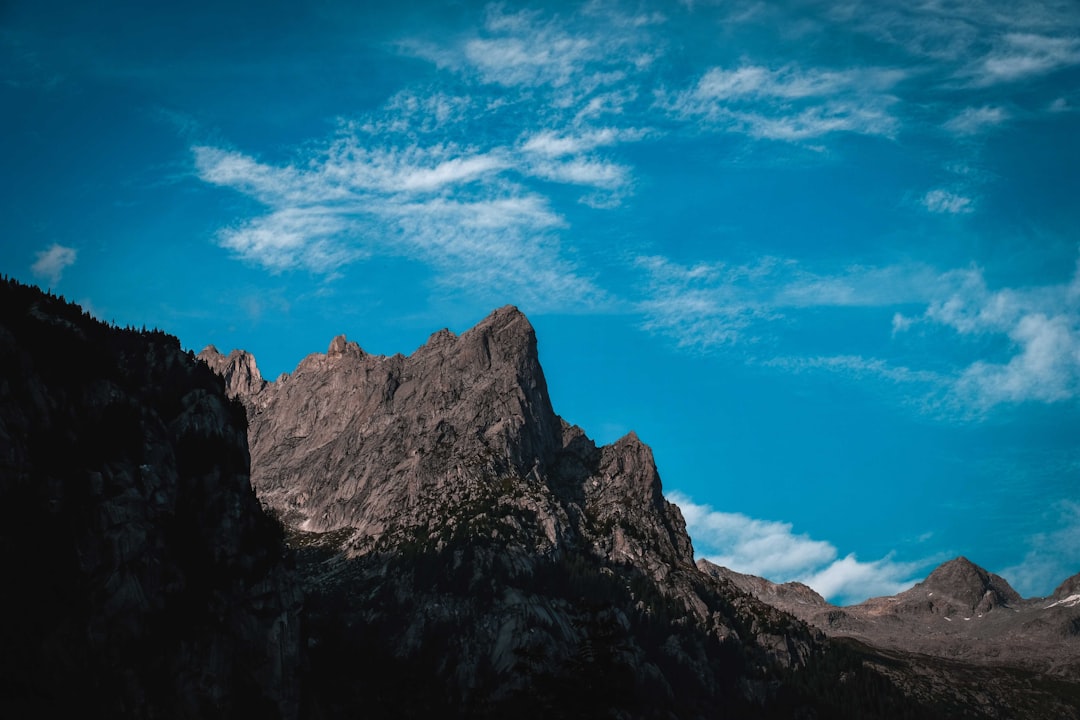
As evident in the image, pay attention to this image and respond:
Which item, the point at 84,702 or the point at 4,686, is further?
the point at 84,702

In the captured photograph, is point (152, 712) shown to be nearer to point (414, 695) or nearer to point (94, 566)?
point (94, 566)

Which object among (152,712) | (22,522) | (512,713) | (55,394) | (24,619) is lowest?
(512,713)

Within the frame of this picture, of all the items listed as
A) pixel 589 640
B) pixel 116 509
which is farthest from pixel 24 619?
pixel 589 640

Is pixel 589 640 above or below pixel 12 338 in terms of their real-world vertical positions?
below

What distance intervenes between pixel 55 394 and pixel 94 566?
35077 millimetres

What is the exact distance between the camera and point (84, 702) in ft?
554

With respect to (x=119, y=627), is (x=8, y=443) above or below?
above

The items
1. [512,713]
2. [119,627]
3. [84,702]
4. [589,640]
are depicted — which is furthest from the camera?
[119,627]

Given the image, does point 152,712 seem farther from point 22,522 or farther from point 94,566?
point 22,522

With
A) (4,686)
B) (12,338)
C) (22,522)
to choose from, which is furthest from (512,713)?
(12,338)

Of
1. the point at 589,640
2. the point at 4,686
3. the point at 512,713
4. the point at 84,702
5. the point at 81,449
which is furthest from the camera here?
the point at 81,449

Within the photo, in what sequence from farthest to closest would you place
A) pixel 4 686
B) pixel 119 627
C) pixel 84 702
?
1. pixel 119 627
2. pixel 84 702
3. pixel 4 686

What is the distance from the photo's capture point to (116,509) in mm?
190500

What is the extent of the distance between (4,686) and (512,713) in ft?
258
